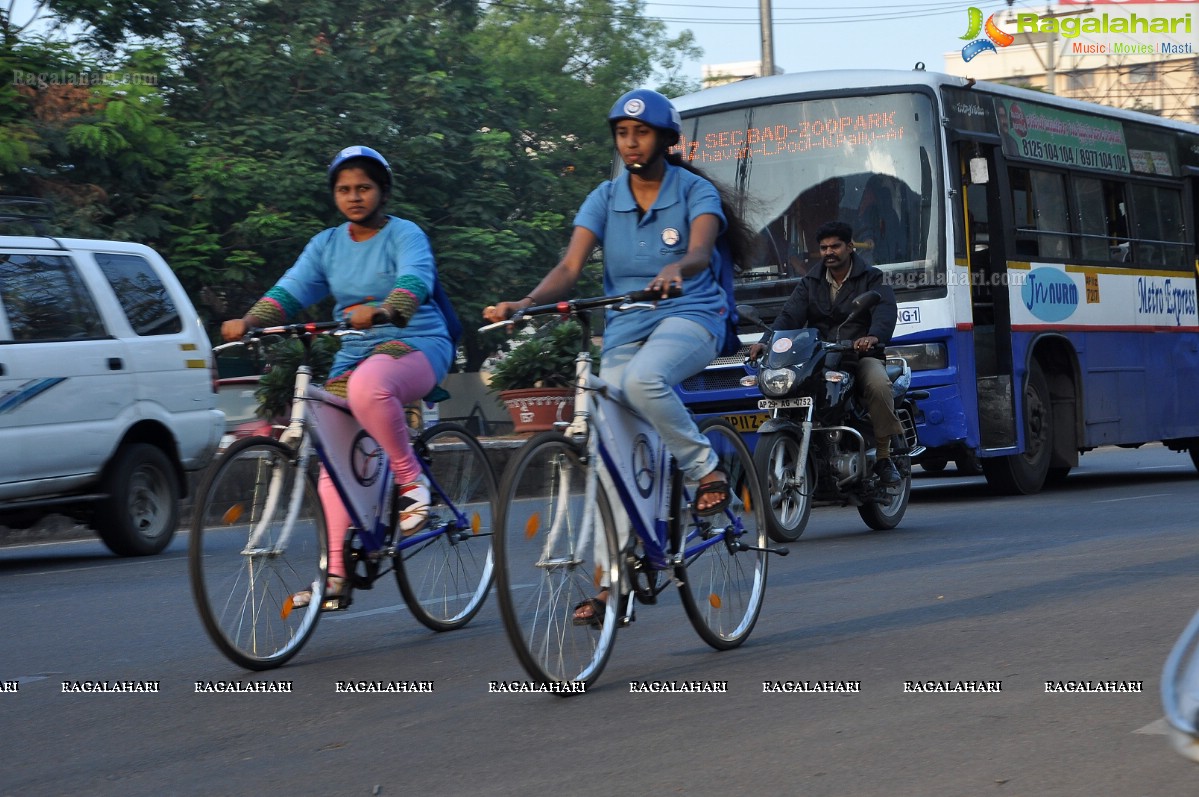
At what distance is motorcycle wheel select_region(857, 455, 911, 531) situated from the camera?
10.4 meters

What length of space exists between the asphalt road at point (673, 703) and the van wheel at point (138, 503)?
72.5 inches

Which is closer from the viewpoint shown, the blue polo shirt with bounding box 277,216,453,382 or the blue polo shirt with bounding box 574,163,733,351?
the blue polo shirt with bounding box 574,163,733,351

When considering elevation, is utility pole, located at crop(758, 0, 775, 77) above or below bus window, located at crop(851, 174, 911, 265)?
above

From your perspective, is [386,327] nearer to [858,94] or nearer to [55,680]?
[55,680]

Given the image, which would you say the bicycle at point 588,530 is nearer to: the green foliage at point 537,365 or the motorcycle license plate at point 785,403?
the motorcycle license plate at point 785,403

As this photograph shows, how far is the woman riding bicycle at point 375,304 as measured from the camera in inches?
226

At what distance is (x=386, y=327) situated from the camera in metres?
5.97

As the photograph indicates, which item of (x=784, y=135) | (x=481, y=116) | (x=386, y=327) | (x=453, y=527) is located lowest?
(x=453, y=527)

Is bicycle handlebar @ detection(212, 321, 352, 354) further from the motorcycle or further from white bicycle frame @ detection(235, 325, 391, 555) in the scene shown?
the motorcycle

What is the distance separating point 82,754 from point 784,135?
9032 millimetres

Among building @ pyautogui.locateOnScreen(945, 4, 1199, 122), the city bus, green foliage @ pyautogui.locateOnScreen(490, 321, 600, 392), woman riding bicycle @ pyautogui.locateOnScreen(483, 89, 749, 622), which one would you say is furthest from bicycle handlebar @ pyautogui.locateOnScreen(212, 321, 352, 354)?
building @ pyautogui.locateOnScreen(945, 4, 1199, 122)

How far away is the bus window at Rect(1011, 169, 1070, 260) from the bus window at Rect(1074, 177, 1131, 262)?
0.29m

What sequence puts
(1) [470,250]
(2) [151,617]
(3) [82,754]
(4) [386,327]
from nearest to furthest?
(3) [82,754], (4) [386,327], (2) [151,617], (1) [470,250]

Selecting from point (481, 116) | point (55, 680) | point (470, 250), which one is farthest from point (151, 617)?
point (481, 116)
